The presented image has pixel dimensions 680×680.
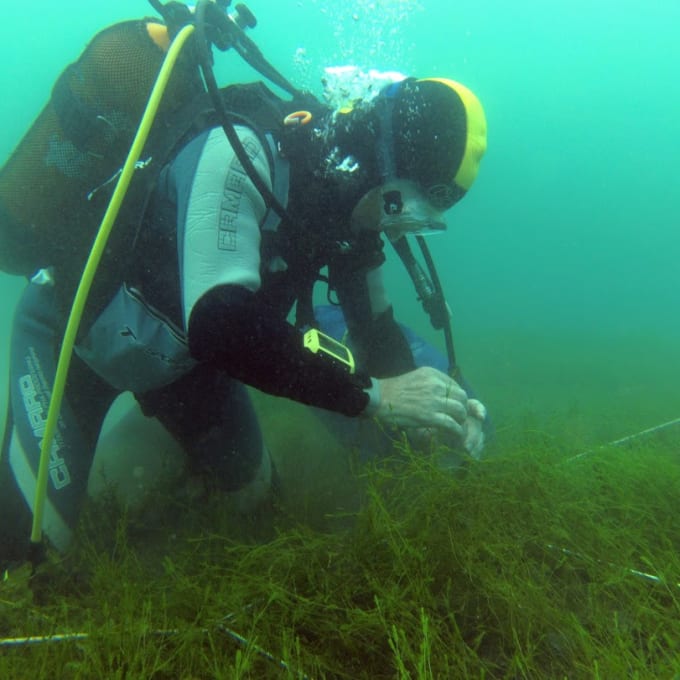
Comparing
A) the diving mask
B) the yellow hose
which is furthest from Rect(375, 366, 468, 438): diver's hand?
the yellow hose

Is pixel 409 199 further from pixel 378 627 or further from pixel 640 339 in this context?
pixel 640 339

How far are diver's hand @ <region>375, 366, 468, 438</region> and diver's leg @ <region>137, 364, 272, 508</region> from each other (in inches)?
53.2

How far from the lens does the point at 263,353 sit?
1835 mm

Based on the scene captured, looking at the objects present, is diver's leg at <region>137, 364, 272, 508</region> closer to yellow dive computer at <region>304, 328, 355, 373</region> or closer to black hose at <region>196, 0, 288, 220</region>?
yellow dive computer at <region>304, 328, 355, 373</region>

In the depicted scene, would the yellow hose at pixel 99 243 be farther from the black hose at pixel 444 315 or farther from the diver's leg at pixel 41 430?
the black hose at pixel 444 315

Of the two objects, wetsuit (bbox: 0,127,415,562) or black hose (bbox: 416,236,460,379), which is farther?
black hose (bbox: 416,236,460,379)

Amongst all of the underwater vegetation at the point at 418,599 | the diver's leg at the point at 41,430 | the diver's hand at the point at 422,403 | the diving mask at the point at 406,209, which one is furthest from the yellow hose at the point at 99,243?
the diver's hand at the point at 422,403

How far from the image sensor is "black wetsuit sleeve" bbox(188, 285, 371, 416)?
5.81 feet

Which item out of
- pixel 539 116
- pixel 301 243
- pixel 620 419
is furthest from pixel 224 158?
pixel 539 116

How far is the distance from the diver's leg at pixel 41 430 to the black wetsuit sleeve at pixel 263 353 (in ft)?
4.42

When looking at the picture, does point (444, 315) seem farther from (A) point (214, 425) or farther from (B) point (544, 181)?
(B) point (544, 181)

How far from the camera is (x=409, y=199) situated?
2.47m

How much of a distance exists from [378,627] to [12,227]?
8.95 feet

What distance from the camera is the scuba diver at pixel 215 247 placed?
6.15 ft
